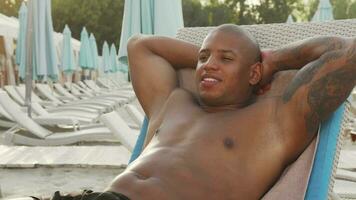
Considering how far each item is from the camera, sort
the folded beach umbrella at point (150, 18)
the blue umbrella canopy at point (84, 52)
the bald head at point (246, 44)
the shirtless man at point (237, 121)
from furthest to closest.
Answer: the blue umbrella canopy at point (84, 52)
the folded beach umbrella at point (150, 18)
the bald head at point (246, 44)
the shirtless man at point (237, 121)

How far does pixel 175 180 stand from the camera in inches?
81.3

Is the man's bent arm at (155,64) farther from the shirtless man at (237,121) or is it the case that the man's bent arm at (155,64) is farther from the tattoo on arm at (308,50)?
the tattoo on arm at (308,50)

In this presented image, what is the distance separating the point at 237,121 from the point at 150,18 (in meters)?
3.93

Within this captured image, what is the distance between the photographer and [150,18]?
600cm

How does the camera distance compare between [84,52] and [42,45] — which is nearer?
[42,45]

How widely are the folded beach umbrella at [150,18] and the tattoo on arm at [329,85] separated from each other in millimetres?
3503

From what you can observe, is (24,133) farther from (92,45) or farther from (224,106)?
(92,45)

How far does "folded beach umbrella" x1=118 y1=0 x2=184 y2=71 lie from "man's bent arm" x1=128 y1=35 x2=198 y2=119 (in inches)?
109

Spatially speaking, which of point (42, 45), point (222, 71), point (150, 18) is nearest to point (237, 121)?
point (222, 71)

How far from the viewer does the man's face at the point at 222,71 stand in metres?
2.31

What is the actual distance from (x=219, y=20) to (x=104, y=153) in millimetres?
38062

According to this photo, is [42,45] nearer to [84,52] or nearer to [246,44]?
[84,52]

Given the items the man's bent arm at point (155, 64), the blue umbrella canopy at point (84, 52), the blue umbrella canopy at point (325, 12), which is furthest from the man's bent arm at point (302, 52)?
the blue umbrella canopy at point (84, 52)

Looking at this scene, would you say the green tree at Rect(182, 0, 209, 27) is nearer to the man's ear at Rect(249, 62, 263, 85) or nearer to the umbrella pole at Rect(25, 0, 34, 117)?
the umbrella pole at Rect(25, 0, 34, 117)
